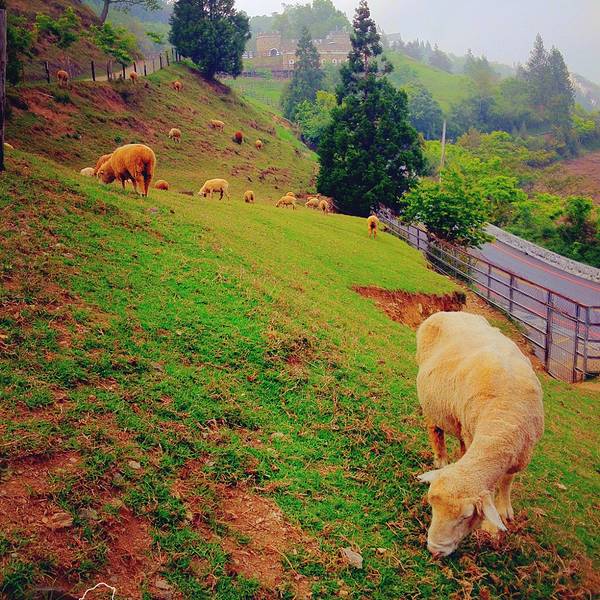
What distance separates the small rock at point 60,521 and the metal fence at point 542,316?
14632mm

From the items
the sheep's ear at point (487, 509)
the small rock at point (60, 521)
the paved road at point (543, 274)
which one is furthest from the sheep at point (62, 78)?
the sheep's ear at point (487, 509)

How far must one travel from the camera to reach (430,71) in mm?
157375

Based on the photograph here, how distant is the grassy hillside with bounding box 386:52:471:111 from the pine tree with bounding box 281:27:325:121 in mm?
54943

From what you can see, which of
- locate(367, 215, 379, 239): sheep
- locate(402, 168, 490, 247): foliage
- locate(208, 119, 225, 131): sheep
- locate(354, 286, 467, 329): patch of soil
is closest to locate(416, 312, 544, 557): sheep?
locate(354, 286, 467, 329): patch of soil

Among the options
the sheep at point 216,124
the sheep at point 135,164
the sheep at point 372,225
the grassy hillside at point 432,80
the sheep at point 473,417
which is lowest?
the sheep at point 473,417

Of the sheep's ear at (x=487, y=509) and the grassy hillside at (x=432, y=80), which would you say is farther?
the grassy hillside at (x=432, y=80)

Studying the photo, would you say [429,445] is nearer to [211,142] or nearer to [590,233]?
[211,142]

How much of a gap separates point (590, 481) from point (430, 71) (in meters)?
170

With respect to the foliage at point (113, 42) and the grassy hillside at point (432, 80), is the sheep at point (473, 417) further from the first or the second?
the grassy hillside at point (432, 80)

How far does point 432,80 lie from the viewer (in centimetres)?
14812

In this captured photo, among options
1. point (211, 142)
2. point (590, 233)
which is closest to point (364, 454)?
point (211, 142)

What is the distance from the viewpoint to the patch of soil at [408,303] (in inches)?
584

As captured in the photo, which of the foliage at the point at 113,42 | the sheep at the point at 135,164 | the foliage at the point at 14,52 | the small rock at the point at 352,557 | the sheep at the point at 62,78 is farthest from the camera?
the foliage at the point at 113,42

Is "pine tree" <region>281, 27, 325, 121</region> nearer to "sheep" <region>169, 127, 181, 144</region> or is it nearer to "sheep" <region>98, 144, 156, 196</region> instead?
"sheep" <region>169, 127, 181, 144</region>
